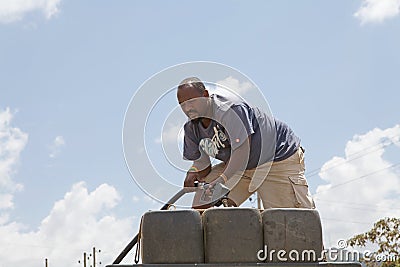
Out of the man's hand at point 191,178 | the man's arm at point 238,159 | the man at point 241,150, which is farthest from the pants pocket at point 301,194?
the man's hand at point 191,178

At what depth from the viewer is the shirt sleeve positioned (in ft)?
15.6

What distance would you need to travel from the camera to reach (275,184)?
5133mm

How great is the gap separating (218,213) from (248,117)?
132 centimetres

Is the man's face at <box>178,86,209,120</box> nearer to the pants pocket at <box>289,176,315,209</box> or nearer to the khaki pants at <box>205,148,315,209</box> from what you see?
the khaki pants at <box>205,148,315,209</box>

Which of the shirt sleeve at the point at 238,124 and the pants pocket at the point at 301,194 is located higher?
the shirt sleeve at the point at 238,124

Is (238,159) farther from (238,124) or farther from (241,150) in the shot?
(238,124)

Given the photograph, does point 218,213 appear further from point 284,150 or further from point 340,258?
point 284,150

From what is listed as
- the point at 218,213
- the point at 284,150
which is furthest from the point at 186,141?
the point at 218,213

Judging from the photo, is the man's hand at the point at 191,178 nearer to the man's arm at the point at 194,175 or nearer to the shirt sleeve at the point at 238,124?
the man's arm at the point at 194,175

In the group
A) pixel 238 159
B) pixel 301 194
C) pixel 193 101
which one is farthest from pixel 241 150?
pixel 301 194

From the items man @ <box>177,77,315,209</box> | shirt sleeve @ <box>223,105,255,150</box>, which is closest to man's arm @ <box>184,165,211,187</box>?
man @ <box>177,77,315,209</box>

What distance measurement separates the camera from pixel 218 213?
142 inches

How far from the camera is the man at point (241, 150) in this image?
15.6ft

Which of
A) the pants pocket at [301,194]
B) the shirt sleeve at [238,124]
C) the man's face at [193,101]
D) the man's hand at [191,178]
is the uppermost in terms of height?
the man's face at [193,101]
